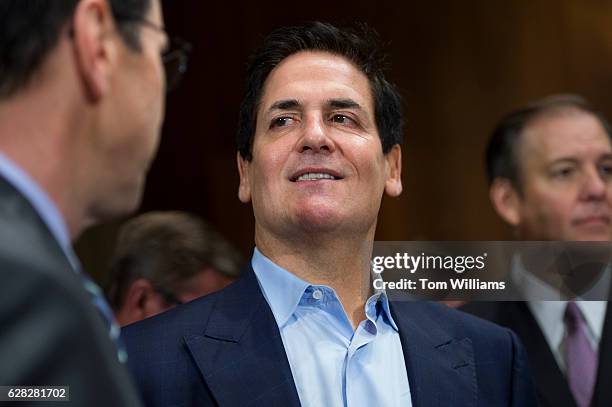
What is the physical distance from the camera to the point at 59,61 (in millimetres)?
1104

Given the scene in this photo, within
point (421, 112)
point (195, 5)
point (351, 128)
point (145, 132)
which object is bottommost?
point (145, 132)

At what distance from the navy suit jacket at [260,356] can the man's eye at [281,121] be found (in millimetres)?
310

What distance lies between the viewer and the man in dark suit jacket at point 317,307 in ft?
6.24

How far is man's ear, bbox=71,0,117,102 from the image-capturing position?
111cm

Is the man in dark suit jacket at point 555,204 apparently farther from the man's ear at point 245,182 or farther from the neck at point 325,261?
the man's ear at point 245,182

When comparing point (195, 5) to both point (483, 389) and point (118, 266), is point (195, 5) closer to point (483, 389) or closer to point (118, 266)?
point (118, 266)

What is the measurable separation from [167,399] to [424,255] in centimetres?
62

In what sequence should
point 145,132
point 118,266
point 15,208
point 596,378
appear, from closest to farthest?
1. point 15,208
2. point 145,132
3. point 596,378
4. point 118,266

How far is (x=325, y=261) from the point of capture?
205cm

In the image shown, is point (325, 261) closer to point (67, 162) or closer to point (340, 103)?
point (340, 103)

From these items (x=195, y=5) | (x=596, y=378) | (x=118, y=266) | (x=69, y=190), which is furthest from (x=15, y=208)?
(x=195, y=5)

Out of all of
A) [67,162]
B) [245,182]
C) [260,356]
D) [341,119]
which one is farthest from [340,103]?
[67,162]

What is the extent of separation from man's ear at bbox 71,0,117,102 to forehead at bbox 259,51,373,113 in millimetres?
971

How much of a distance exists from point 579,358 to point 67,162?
1589 mm
